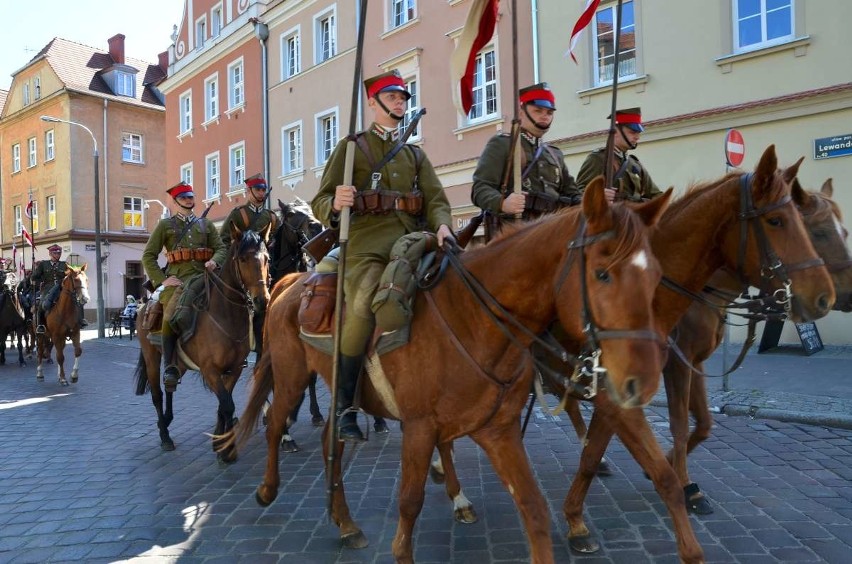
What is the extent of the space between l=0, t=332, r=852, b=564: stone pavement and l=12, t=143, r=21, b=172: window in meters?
43.0

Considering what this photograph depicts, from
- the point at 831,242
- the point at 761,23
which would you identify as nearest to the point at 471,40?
the point at 831,242

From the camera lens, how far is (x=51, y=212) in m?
39.1

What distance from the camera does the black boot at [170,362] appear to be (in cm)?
679

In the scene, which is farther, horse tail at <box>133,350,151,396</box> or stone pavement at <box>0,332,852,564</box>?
horse tail at <box>133,350,151,396</box>

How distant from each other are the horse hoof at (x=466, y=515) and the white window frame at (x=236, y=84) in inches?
984

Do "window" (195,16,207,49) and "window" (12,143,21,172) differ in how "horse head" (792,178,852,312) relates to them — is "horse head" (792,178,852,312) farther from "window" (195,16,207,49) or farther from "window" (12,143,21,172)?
"window" (12,143,21,172)

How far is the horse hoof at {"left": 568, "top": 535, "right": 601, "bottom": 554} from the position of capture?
375 cm

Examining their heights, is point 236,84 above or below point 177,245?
above

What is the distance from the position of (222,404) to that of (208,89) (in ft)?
85.2

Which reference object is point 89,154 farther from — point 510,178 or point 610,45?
point 510,178

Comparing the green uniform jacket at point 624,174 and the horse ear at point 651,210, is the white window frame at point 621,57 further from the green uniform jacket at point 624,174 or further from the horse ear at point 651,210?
the horse ear at point 651,210

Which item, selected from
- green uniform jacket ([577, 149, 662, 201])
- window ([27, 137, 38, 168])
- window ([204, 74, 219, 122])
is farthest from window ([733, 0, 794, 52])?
window ([27, 137, 38, 168])

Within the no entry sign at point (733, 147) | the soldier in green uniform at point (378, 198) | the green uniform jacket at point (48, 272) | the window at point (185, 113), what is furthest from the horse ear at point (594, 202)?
the window at point (185, 113)

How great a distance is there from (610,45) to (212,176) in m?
20.4
